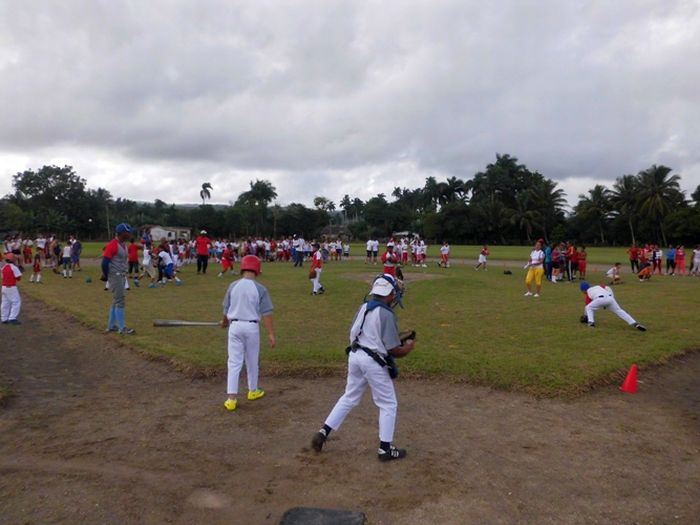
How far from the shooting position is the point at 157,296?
1797 centimetres

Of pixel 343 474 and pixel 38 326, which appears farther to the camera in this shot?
pixel 38 326

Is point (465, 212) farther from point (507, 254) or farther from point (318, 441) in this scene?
point (318, 441)

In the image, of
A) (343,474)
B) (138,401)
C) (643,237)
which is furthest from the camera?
(643,237)

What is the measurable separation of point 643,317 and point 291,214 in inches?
3444

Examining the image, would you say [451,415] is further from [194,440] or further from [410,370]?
[194,440]

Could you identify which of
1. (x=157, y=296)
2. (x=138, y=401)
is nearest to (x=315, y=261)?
(x=157, y=296)

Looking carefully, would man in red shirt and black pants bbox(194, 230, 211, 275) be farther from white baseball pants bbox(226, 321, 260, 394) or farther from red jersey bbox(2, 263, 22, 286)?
white baseball pants bbox(226, 321, 260, 394)

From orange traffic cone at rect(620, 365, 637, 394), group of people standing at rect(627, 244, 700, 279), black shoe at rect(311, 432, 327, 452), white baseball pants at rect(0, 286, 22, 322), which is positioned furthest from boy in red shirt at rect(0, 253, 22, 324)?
group of people standing at rect(627, 244, 700, 279)

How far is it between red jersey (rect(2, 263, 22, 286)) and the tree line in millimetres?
73352

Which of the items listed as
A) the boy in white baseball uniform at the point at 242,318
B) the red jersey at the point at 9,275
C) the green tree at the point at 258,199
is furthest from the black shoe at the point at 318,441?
the green tree at the point at 258,199

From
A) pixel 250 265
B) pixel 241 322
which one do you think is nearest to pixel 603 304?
pixel 250 265

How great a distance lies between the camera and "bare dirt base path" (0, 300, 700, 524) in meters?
4.46

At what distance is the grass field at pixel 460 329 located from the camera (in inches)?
348

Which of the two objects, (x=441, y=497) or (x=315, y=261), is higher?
(x=315, y=261)
